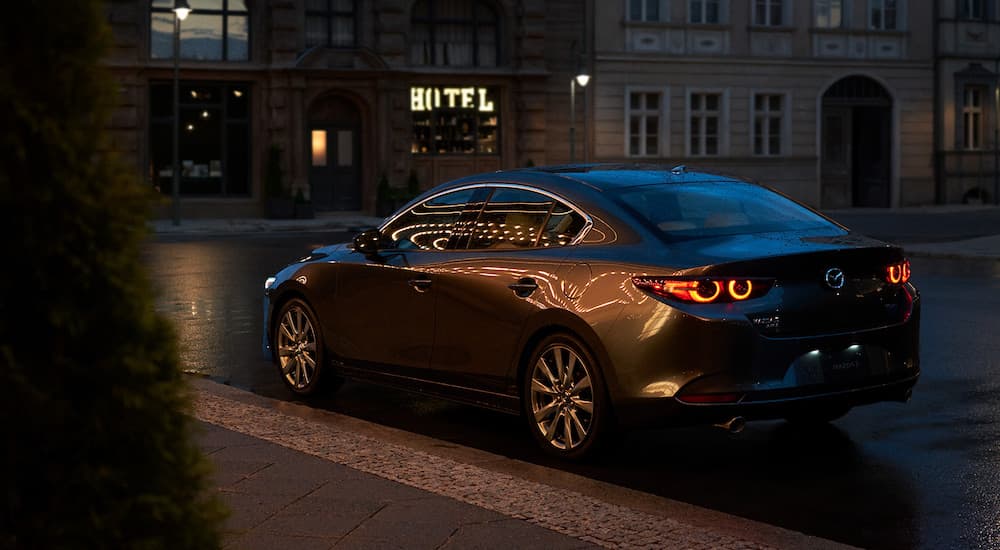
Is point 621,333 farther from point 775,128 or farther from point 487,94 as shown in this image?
point 775,128

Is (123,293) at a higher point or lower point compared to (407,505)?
higher

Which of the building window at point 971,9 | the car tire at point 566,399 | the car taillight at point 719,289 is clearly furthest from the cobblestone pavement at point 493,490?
the building window at point 971,9

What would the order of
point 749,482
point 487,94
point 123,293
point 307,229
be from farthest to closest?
point 487,94 → point 307,229 → point 749,482 → point 123,293

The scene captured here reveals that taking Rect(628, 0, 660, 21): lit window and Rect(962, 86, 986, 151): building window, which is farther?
Rect(962, 86, 986, 151): building window

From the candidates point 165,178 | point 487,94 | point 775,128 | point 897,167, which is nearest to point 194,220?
point 165,178

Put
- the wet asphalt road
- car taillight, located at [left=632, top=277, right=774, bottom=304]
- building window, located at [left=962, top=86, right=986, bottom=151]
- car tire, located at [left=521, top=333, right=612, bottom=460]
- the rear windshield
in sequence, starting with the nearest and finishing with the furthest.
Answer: the wet asphalt road < car taillight, located at [left=632, top=277, right=774, bottom=304] < car tire, located at [left=521, top=333, right=612, bottom=460] < the rear windshield < building window, located at [left=962, top=86, right=986, bottom=151]

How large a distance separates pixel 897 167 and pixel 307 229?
63.2 feet

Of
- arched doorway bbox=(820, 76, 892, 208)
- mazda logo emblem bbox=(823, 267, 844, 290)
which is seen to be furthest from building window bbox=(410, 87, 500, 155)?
mazda logo emblem bbox=(823, 267, 844, 290)

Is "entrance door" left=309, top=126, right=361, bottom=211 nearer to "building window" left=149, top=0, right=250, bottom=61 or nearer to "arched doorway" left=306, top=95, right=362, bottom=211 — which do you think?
"arched doorway" left=306, top=95, right=362, bottom=211

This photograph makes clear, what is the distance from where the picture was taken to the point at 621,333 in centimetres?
735

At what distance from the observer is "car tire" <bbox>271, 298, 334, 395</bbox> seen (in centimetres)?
970

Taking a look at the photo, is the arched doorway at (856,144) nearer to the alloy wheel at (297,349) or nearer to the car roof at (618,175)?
the alloy wheel at (297,349)

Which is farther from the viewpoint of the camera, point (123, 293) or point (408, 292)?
point (408, 292)

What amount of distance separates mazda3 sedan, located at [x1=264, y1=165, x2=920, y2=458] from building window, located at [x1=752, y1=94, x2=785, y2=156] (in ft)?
116
